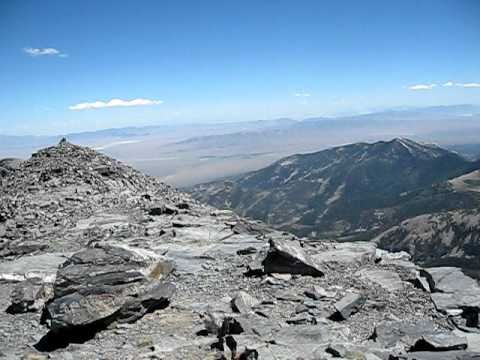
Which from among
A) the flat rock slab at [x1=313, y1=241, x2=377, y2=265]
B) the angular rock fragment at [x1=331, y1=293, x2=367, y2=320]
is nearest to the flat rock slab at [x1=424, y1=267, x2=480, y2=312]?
the flat rock slab at [x1=313, y1=241, x2=377, y2=265]

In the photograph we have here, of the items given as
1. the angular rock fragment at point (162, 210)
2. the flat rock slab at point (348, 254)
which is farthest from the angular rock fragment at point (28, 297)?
the angular rock fragment at point (162, 210)

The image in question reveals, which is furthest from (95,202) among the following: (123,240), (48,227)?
(123,240)

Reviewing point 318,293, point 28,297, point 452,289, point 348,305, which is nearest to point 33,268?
point 28,297

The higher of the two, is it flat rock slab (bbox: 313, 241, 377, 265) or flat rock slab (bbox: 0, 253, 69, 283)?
flat rock slab (bbox: 0, 253, 69, 283)

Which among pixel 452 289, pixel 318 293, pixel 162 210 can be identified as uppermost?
pixel 162 210

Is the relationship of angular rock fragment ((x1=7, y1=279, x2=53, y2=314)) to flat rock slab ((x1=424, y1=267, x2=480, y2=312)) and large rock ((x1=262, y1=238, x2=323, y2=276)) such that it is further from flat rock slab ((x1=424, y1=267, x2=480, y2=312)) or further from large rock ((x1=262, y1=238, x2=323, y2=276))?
flat rock slab ((x1=424, y1=267, x2=480, y2=312))

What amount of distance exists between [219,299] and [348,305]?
5.43m

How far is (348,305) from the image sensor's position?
1714 centimetres

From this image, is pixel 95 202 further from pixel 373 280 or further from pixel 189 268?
pixel 373 280

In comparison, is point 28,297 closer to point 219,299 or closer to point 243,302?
point 219,299

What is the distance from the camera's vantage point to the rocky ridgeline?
14398 mm

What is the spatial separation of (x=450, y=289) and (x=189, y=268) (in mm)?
12529

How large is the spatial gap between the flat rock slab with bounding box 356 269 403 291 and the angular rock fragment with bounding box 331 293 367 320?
2.71m

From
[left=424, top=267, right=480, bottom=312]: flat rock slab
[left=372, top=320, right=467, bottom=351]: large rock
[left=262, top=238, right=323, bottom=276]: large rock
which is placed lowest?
[left=424, top=267, right=480, bottom=312]: flat rock slab
